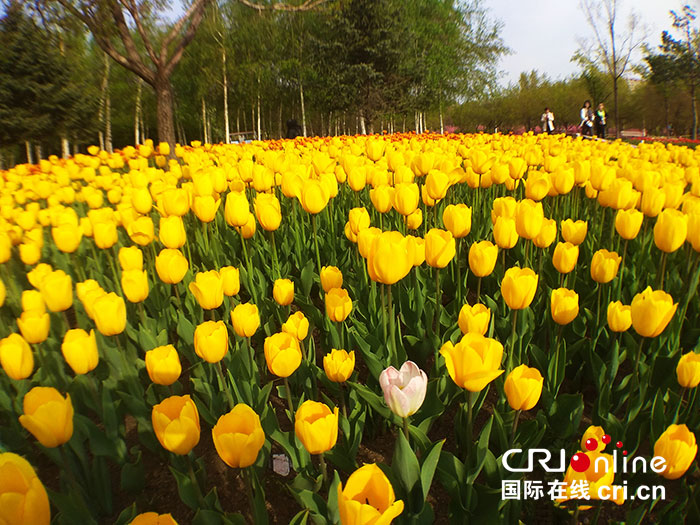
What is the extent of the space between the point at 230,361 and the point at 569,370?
1.57 meters

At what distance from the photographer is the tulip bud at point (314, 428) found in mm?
1099

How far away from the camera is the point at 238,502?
168 cm

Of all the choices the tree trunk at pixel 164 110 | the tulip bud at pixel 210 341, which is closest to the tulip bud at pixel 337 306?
the tulip bud at pixel 210 341

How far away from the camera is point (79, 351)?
1.47 metres

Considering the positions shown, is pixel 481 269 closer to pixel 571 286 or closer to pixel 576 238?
pixel 576 238

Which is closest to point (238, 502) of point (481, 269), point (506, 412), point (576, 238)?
point (506, 412)

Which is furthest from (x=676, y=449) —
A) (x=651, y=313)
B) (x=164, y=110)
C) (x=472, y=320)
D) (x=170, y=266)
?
(x=164, y=110)

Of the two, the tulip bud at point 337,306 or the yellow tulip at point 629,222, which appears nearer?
the tulip bud at point 337,306

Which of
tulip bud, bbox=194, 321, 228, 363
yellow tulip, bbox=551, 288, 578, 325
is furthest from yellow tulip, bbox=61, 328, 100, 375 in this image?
yellow tulip, bbox=551, 288, 578, 325

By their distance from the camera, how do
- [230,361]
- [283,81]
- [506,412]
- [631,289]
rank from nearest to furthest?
1. [506,412]
2. [230,361]
3. [631,289]
4. [283,81]

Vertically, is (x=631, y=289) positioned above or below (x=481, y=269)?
below

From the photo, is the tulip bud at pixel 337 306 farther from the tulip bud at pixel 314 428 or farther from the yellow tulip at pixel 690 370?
the yellow tulip at pixel 690 370

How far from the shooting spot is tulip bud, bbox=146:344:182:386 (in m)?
1.43

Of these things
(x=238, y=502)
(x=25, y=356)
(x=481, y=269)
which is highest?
(x=481, y=269)
